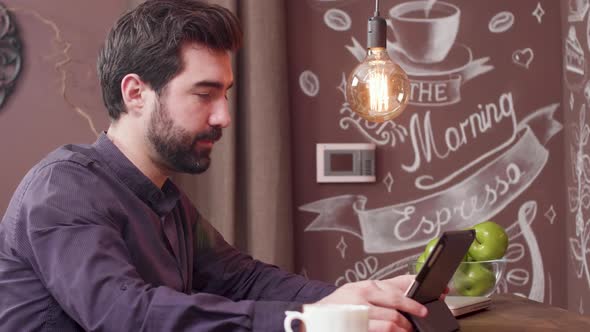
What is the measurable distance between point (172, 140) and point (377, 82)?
568mm

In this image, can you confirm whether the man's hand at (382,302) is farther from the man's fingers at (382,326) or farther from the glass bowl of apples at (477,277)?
the glass bowl of apples at (477,277)

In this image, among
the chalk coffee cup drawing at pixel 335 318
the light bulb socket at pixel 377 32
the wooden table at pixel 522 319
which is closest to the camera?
the chalk coffee cup drawing at pixel 335 318

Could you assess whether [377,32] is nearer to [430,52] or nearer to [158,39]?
[158,39]

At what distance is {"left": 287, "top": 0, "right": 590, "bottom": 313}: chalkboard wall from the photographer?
2594mm

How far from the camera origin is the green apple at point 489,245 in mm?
1723

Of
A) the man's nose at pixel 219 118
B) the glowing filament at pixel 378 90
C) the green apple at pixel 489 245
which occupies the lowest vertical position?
the green apple at pixel 489 245

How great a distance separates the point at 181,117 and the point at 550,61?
1.56 meters

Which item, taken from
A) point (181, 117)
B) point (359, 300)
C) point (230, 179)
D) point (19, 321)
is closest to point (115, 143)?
point (181, 117)

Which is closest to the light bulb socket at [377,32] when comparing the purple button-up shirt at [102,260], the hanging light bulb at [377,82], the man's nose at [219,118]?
the hanging light bulb at [377,82]

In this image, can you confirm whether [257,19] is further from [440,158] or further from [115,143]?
[115,143]

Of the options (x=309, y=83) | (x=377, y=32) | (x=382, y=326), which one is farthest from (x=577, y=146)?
(x=382, y=326)

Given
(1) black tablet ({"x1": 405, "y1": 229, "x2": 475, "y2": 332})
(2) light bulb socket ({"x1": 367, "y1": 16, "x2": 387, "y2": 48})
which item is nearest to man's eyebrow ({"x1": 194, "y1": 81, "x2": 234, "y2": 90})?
(2) light bulb socket ({"x1": 367, "y1": 16, "x2": 387, "y2": 48})

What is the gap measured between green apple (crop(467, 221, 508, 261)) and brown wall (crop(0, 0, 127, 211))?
50.2 inches

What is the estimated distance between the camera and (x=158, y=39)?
151cm
